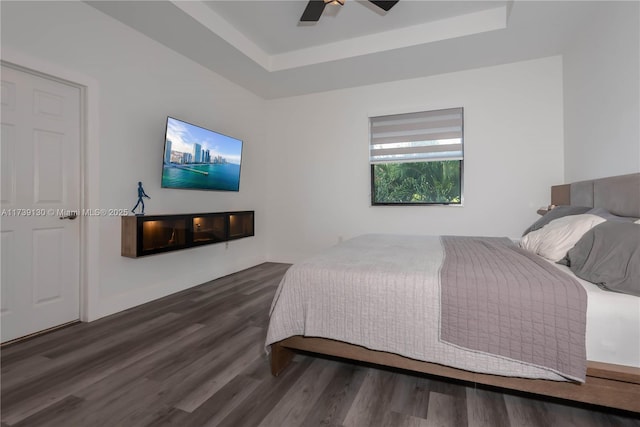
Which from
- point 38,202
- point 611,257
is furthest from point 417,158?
point 38,202

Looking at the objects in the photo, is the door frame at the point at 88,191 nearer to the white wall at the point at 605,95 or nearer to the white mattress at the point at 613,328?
the white mattress at the point at 613,328

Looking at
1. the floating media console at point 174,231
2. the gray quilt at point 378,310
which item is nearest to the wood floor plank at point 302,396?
the gray quilt at point 378,310

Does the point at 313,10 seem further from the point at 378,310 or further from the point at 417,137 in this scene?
the point at 378,310

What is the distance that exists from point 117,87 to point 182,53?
92 centimetres

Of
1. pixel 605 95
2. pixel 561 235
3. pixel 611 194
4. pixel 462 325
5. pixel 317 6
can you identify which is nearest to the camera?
pixel 462 325

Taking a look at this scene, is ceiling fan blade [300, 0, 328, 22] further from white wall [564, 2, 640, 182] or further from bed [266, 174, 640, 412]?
white wall [564, 2, 640, 182]

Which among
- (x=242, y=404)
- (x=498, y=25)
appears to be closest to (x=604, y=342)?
(x=242, y=404)

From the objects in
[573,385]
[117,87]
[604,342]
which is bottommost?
[573,385]

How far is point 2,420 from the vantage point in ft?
4.57

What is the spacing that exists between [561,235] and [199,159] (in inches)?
131

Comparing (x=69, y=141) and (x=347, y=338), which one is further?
(x=69, y=141)

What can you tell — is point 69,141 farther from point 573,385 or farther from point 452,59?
point 452,59

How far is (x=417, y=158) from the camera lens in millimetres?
4125

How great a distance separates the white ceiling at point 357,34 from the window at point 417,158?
1.96ft
